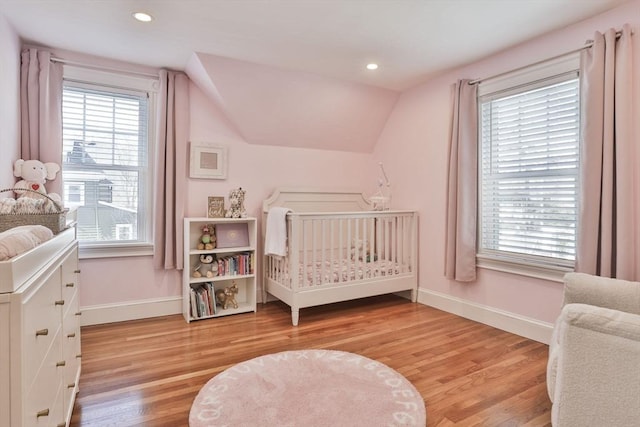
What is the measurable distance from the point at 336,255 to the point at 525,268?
1662mm

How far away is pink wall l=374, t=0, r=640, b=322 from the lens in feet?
8.21

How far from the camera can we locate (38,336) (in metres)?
1.08

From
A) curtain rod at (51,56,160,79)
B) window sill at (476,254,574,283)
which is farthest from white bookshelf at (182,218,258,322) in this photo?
window sill at (476,254,574,283)

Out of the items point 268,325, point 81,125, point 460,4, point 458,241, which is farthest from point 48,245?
point 458,241

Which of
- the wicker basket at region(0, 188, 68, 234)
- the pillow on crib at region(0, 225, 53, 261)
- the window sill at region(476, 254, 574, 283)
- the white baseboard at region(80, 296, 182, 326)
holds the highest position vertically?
the wicker basket at region(0, 188, 68, 234)

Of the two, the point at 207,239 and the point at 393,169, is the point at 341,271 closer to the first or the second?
the point at 207,239

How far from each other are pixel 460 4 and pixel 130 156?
112 inches

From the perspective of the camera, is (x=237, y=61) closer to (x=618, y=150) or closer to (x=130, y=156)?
(x=130, y=156)

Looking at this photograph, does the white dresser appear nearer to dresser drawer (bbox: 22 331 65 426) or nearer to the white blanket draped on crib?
dresser drawer (bbox: 22 331 65 426)

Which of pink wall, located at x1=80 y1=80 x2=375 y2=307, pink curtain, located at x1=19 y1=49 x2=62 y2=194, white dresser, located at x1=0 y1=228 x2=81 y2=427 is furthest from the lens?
pink wall, located at x1=80 y1=80 x2=375 y2=307

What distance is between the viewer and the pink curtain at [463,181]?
9.95 feet

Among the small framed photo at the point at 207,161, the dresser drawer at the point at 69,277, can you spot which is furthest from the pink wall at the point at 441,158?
the dresser drawer at the point at 69,277

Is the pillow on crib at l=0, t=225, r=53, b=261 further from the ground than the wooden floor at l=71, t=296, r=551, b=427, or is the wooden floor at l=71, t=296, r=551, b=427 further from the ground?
the pillow on crib at l=0, t=225, r=53, b=261

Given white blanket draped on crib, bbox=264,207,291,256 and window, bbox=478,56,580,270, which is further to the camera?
white blanket draped on crib, bbox=264,207,291,256
